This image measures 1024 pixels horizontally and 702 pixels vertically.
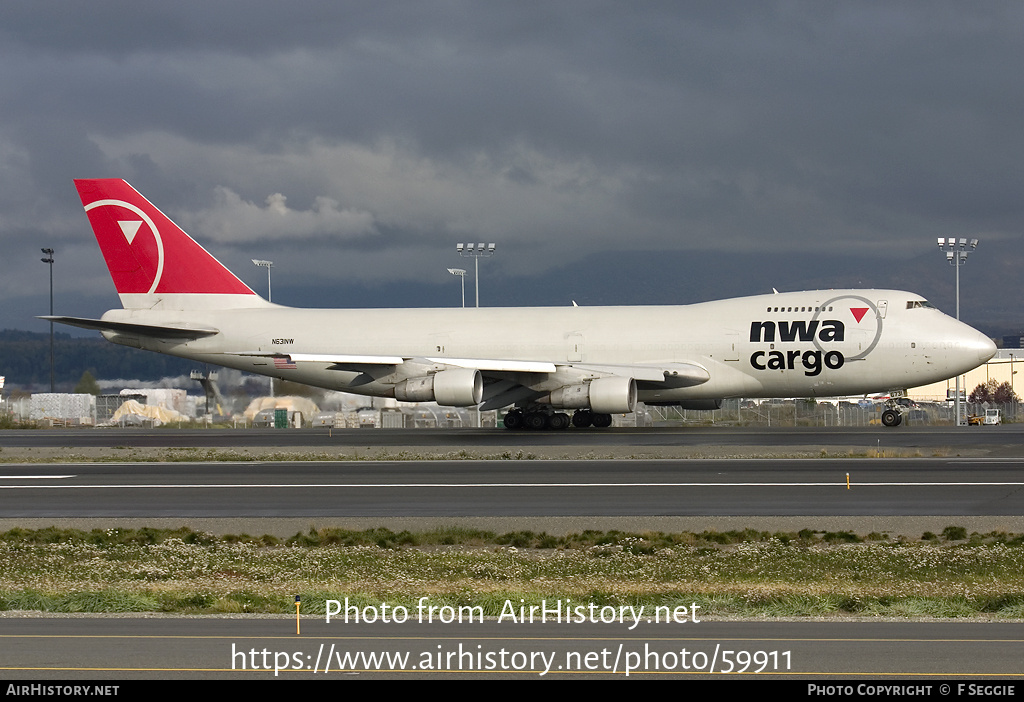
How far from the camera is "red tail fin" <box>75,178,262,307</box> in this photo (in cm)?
4628

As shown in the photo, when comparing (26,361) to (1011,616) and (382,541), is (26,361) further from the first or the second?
(1011,616)

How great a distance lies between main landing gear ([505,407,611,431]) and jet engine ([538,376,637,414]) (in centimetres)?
296

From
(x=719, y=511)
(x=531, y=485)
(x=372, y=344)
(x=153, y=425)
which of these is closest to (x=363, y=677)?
(x=719, y=511)

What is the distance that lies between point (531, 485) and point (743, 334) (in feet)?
60.9

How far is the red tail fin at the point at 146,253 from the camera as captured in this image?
4628cm

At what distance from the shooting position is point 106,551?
1722 cm

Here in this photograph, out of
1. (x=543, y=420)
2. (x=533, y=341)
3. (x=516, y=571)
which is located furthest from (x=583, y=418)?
(x=516, y=571)

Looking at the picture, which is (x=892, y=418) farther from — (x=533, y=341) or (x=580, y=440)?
(x=533, y=341)

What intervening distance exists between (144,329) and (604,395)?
19.6 metres

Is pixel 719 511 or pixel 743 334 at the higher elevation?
pixel 743 334

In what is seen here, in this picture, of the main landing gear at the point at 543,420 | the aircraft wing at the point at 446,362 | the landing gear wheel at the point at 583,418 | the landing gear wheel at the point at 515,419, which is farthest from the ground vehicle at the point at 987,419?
the aircraft wing at the point at 446,362

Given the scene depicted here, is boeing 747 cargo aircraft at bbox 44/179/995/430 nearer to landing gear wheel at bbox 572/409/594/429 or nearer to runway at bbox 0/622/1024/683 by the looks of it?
landing gear wheel at bbox 572/409/594/429

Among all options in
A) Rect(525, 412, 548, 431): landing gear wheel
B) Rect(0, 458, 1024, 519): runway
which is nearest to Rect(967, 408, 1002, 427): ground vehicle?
Rect(525, 412, 548, 431): landing gear wheel

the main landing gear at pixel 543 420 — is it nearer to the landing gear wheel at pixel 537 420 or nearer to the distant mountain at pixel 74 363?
the landing gear wheel at pixel 537 420
